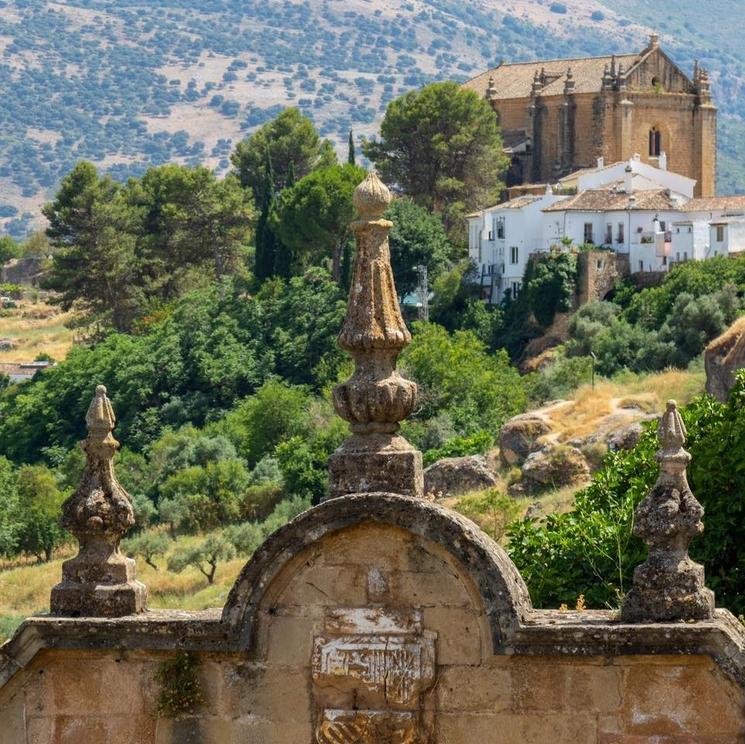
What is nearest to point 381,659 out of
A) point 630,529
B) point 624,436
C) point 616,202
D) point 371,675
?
point 371,675

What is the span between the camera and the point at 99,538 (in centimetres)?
1662

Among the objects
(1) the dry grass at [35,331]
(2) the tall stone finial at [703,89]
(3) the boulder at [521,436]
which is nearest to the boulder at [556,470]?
(3) the boulder at [521,436]

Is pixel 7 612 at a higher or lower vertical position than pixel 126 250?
lower

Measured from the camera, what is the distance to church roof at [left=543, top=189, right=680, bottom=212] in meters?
102

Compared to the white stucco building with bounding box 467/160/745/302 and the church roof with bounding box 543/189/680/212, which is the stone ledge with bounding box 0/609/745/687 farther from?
the church roof with bounding box 543/189/680/212

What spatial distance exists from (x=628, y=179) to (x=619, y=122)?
1576 cm

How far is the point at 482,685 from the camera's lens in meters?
16.2

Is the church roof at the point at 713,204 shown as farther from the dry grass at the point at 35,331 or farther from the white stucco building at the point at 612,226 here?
the dry grass at the point at 35,331

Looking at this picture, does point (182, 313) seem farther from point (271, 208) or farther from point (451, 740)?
point (451, 740)

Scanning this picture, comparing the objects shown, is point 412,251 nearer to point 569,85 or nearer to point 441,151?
point 441,151

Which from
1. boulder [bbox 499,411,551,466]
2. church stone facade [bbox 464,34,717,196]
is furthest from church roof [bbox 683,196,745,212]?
boulder [bbox 499,411,551,466]

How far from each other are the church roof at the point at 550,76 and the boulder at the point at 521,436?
53667 mm

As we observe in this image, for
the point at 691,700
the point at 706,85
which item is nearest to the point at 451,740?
the point at 691,700

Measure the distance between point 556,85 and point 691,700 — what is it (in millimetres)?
113392
